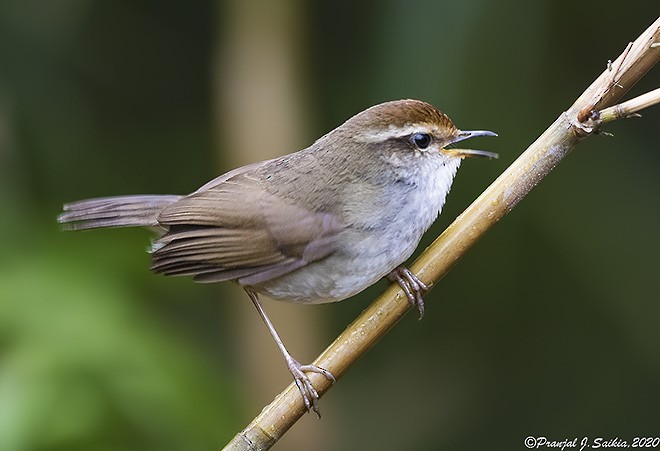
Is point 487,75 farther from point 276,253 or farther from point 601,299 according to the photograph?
point 276,253

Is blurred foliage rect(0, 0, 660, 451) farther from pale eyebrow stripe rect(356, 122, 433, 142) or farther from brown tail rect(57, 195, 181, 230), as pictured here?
pale eyebrow stripe rect(356, 122, 433, 142)

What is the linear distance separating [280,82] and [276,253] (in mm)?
1613

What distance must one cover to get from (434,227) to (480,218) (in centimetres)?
200

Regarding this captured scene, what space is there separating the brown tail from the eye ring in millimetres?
1010

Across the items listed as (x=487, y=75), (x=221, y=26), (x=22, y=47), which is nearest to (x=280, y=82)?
(x=221, y=26)

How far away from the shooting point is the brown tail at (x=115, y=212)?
3.53 meters

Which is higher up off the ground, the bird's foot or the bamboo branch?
the bamboo branch

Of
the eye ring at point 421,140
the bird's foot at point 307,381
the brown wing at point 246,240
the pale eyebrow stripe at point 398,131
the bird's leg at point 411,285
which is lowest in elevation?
the bird's foot at point 307,381

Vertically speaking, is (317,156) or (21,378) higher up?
(317,156)

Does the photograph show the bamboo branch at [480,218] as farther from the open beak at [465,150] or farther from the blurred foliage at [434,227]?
the blurred foliage at [434,227]

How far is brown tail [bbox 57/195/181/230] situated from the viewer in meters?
3.53

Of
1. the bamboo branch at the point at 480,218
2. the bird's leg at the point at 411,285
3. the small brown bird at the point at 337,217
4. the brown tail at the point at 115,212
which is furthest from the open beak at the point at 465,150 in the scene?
the brown tail at the point at 115,212

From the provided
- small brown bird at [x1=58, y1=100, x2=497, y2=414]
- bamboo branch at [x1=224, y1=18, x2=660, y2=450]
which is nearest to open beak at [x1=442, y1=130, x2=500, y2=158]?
small brown bird at [x1=58, y1=100, x2=497, y2=414]

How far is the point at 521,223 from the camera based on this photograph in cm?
474
